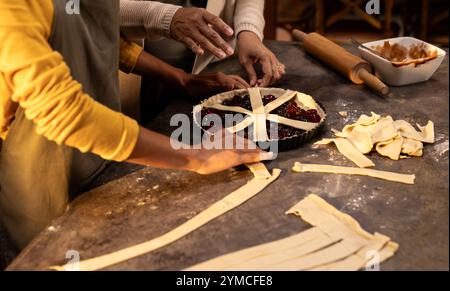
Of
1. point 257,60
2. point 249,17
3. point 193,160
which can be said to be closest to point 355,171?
point 193,160

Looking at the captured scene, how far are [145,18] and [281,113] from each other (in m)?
0.67

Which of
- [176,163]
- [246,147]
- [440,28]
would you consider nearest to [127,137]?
[176,163]

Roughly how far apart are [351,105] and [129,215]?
101cm

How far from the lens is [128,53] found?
6.52ft

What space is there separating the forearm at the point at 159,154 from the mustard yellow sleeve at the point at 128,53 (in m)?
0.66

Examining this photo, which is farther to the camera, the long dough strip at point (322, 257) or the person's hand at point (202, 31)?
the person's hand at point (202, 31)

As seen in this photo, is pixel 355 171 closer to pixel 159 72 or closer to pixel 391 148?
pixel 391 148

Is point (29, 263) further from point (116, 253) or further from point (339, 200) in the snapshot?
point (339, 200)

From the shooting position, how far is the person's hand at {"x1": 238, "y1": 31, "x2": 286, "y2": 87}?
6.96 ft

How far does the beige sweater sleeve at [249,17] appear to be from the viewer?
7.57 ft

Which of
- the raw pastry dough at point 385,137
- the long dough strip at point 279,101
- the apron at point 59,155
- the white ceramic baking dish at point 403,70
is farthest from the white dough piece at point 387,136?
the apron at point 59,155

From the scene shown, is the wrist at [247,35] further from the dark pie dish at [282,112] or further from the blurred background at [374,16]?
the blurred background at [374,16]
